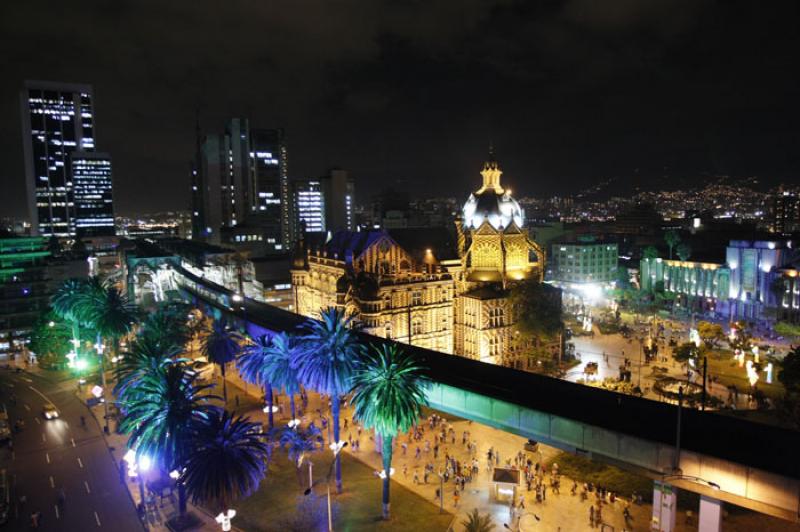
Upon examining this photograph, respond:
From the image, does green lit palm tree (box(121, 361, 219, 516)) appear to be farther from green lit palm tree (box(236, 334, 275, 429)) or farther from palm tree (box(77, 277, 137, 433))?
palm tree (box(77, 277, 137, 433))

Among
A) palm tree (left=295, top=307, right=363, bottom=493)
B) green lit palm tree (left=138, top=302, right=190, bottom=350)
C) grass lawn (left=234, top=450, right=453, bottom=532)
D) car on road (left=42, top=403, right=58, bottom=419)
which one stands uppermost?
palm tree (left=295, top=307, right=363, bottom=493)

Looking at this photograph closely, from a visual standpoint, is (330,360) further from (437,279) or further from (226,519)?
(437,279)

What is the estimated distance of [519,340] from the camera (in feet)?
268

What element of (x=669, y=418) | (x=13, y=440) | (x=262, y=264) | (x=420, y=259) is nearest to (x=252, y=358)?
(x=13, y=440)

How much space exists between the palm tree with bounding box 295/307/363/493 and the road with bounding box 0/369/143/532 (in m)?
16.5

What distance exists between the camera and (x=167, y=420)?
38.0 meters

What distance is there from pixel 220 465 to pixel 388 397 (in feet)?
39.1

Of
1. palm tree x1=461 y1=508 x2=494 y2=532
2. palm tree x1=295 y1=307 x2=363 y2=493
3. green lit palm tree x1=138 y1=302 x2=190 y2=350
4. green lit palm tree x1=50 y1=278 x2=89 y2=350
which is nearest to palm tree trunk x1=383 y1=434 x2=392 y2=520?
palm tree x1=295 y1=307 x2=363 y2=493

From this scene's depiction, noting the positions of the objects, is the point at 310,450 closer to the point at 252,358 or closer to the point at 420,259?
the point at 252,358

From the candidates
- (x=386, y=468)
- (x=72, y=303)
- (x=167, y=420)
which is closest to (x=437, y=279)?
(x=386, y=468)

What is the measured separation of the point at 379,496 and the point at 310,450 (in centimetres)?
742

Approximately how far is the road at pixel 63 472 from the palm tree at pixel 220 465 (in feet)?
34.8

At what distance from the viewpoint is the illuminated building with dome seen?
77625 millimetres

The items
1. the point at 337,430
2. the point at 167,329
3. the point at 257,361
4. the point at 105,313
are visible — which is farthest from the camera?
the point at 167,329
